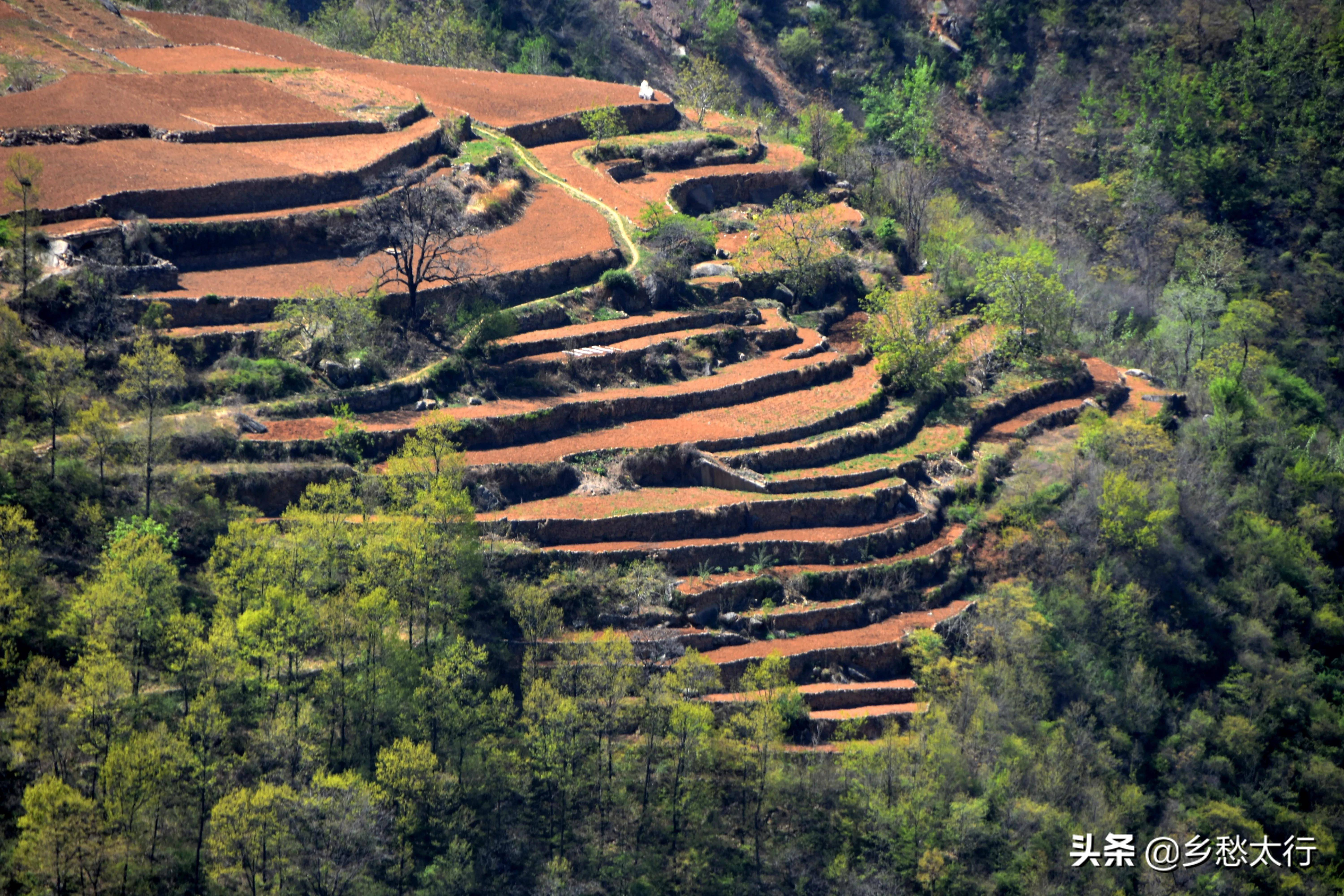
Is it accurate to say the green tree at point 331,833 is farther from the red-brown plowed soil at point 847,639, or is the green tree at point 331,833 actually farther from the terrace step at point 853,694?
the red-brown plowed soil at point 847,639

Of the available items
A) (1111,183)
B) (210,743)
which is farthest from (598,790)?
(1111,183)

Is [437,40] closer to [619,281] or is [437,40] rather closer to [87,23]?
[87,23]

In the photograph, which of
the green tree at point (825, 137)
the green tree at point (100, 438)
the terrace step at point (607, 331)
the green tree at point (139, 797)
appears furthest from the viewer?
the green tree at point (825, 137)

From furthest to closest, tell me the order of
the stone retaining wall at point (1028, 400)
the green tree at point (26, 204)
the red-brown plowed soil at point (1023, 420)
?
the stone retaining wall at point (1028, 400) → the red-brown plowed soil at point (1023, 420) → the green tree at point (26, 204)

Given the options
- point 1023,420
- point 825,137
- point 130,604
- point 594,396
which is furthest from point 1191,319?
point 130,604

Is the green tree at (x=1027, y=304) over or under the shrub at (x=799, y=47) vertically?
under

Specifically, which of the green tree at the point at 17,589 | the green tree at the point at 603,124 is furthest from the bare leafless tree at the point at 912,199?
the green tree at the point at 17,589

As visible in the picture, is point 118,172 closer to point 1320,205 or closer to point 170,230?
point 170,230
